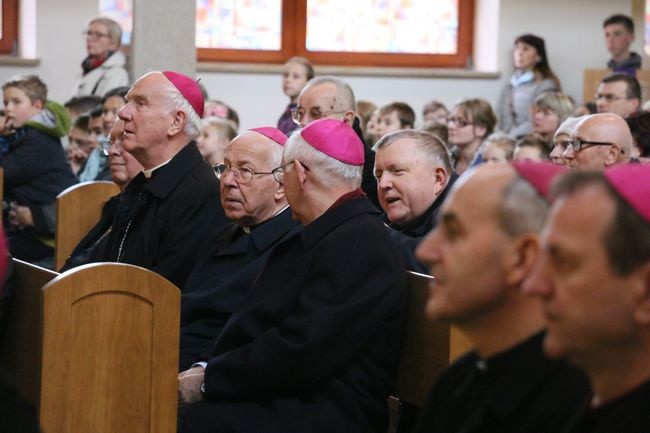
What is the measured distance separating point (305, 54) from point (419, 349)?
→ 9245mm

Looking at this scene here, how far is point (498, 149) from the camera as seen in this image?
720 cm

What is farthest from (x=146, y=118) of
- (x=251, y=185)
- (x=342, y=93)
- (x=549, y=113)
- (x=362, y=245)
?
(x=549, y=113)

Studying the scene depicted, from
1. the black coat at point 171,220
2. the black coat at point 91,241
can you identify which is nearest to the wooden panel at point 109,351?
the black coat at point 171,220

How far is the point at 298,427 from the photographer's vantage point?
3.99 metres

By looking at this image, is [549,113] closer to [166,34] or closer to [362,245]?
[166,34]

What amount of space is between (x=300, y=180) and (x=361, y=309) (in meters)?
0.59

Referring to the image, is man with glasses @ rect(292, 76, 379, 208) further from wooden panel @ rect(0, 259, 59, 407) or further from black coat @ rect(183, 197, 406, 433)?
black coat @ rect(183, 197, 406, 433)

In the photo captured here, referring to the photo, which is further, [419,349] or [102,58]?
[102,58]

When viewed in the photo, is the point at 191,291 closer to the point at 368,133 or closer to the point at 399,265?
the point at 399,265

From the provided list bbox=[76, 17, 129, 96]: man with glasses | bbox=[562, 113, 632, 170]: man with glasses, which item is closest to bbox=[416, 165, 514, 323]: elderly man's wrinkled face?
bbox=[562, 113, 632, 170]: man with glasses

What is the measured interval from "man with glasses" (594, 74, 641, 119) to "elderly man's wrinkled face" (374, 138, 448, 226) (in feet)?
9.31

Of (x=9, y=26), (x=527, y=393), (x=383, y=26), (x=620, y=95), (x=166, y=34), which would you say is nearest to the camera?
(x=527, y=393)

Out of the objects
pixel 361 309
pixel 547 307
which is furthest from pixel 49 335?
pixel 547 307

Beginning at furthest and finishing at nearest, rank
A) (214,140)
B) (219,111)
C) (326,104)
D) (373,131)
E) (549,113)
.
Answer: (219,111) → (373,131) → (549,113) → (214,140) → (326,104)
